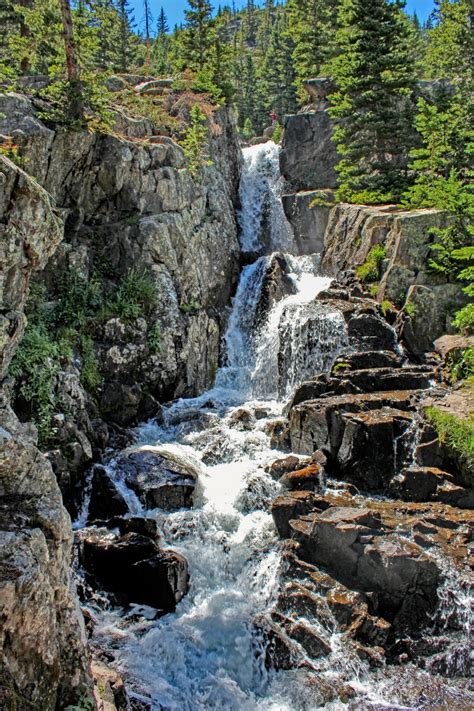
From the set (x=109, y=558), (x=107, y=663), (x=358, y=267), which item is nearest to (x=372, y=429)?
(x=109, y=558)

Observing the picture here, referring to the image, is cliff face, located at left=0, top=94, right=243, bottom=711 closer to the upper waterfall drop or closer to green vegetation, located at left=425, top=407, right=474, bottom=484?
the upper waterfall drop

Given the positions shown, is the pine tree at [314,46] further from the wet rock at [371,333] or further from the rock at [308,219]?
the wet rock at [371,333]

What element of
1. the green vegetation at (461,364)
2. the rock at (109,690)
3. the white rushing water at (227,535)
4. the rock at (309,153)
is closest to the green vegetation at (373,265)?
the white rushing water at (227,535)

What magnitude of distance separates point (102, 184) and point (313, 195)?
15.1m

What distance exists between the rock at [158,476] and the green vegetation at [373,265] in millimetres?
11356

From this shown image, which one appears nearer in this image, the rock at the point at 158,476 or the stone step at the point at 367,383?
the rock at the point at 158,476

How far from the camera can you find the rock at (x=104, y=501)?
43.2 feet

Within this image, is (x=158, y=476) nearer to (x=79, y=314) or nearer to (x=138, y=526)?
(x=138, y=526)

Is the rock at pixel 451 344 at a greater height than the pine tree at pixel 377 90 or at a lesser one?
lesser

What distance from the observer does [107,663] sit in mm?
9320

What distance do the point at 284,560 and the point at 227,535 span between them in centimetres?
192

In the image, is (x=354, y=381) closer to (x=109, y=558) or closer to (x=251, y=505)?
(x=251, y=505)

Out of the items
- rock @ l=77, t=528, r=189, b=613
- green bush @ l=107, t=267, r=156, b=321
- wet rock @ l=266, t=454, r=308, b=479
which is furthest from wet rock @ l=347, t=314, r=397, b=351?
rock @ l=77, t=528, r=189, b=613

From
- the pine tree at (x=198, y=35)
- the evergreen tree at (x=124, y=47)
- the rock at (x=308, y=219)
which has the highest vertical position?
the evergreen tree at (x=124, y=47)
